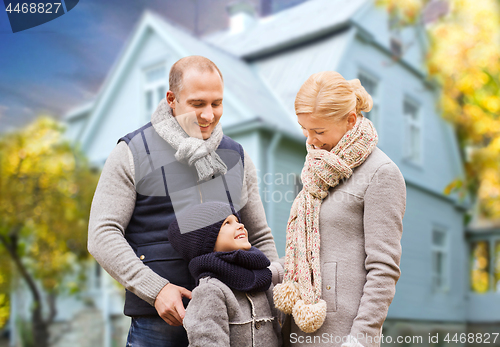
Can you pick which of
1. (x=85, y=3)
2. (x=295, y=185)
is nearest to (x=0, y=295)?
(x=295, y=185)

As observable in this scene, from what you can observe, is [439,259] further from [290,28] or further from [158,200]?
[158,200]

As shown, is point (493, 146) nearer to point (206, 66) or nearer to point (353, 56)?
point (353, 56)

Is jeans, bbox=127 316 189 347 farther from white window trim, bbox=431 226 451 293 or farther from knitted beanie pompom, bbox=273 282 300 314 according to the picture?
white window trim, bbox=431 226 451 293

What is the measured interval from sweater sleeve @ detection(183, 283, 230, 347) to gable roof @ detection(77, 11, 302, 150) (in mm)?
4249

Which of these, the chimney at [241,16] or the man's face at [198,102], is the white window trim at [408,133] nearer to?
the chimney at [241,16]

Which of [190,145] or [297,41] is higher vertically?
[297,41]

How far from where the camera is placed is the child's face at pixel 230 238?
5.19 feet

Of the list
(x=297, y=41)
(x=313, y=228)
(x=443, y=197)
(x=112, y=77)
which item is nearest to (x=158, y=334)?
(x=313, y=228)

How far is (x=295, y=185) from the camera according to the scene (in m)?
5.63

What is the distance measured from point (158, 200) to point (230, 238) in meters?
0.31

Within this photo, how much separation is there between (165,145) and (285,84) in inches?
198

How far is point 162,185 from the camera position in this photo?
171cm

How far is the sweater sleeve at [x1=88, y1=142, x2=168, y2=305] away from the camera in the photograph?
158cm

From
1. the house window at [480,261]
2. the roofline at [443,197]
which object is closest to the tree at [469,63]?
the roofline at [443,197]
